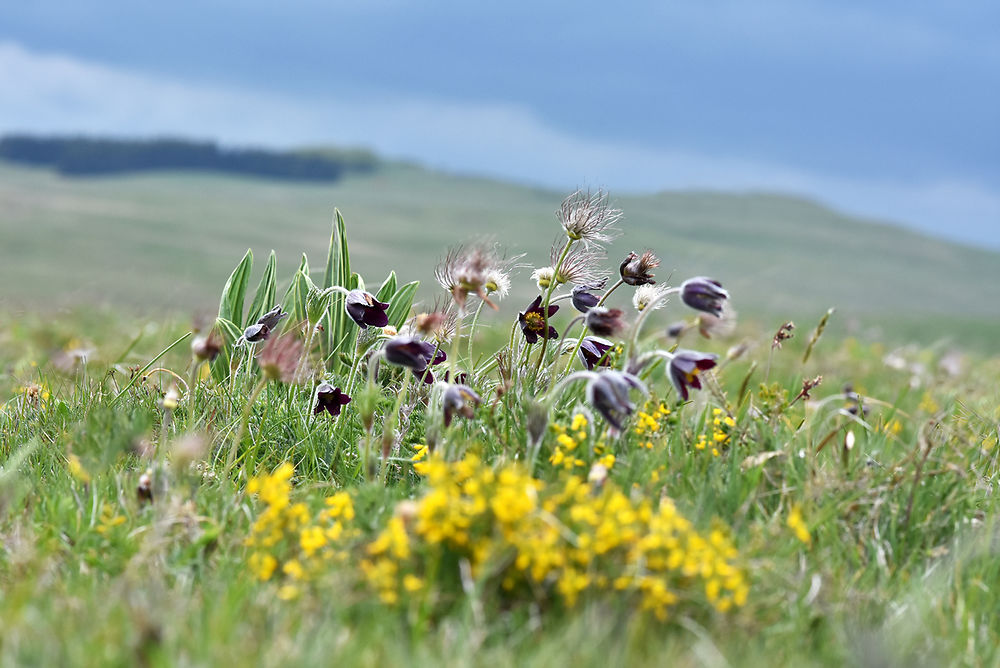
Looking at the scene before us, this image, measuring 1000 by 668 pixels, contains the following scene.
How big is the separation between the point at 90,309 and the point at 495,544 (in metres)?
13.0

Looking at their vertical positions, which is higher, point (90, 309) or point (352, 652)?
point (352, 652)

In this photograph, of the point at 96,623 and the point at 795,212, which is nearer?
the point at 96,623

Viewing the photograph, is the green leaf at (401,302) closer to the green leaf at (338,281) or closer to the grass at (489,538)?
the green leaf at (338,281)

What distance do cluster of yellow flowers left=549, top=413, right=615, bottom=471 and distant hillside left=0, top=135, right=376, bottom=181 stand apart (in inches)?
3733

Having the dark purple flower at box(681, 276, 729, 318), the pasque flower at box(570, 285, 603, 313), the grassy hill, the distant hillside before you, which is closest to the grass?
the pasque flower at box(570, 285, 603, 313)

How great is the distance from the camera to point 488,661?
7.18ft

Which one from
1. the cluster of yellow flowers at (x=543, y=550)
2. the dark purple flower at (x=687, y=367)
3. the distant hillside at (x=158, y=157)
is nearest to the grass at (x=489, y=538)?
the cluster of yellow flowers at (x=543, y=550)

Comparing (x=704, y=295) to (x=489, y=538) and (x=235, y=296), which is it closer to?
(x=489, y=538)

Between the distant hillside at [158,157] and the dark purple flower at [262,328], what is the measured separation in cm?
9363

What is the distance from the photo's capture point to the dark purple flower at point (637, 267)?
3.72 m

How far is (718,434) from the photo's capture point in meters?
3.64

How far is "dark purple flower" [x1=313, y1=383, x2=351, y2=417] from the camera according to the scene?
12.5 feet

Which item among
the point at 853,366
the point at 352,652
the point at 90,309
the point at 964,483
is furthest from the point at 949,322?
the point at 352,652

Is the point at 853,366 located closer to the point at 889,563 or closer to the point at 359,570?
the point at 889,563
